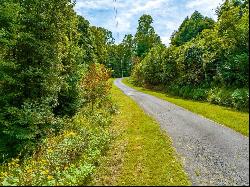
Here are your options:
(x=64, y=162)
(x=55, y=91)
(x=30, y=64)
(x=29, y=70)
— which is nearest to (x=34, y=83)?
(x=29, y=70)

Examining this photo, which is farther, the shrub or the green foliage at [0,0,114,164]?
the shrub

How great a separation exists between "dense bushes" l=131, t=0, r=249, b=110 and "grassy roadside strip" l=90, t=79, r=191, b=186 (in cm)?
392

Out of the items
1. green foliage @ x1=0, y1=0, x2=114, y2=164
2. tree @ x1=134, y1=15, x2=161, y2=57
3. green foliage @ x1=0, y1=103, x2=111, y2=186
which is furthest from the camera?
tree @ x1=134, y1=15, x2=161, y2=57

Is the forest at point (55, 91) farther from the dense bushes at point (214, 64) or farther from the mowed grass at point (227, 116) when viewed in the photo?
the mowed grass at point (227, 116)

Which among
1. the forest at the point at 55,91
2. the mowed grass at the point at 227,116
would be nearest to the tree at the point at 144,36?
the forest at the point at 55,91

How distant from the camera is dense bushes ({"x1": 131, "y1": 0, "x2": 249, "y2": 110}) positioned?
1737cm

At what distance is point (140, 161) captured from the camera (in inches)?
542

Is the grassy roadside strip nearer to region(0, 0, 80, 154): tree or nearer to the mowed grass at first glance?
the mowed grass

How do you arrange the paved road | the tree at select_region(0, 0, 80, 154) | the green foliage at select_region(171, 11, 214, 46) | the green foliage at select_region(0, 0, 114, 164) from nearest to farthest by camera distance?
the paved road → the green foliage at select_region(0, 0, 114, 164) → the tree at select_region(0, 0, 80, 154) → the green foliage at select_region(171, 11, 214, 46)

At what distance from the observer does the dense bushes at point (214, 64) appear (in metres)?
17.4

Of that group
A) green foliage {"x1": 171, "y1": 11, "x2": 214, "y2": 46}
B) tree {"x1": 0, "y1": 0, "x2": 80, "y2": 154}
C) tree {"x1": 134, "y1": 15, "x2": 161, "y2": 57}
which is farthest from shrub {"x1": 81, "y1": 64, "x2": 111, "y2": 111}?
tree {"x1": 134, "y1": 15, "x2": 161, "y2": 57}

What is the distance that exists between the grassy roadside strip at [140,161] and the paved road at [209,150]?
0.47 metres

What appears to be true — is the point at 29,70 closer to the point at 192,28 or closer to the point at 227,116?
the point at 227,116

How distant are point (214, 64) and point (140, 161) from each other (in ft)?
55.2
